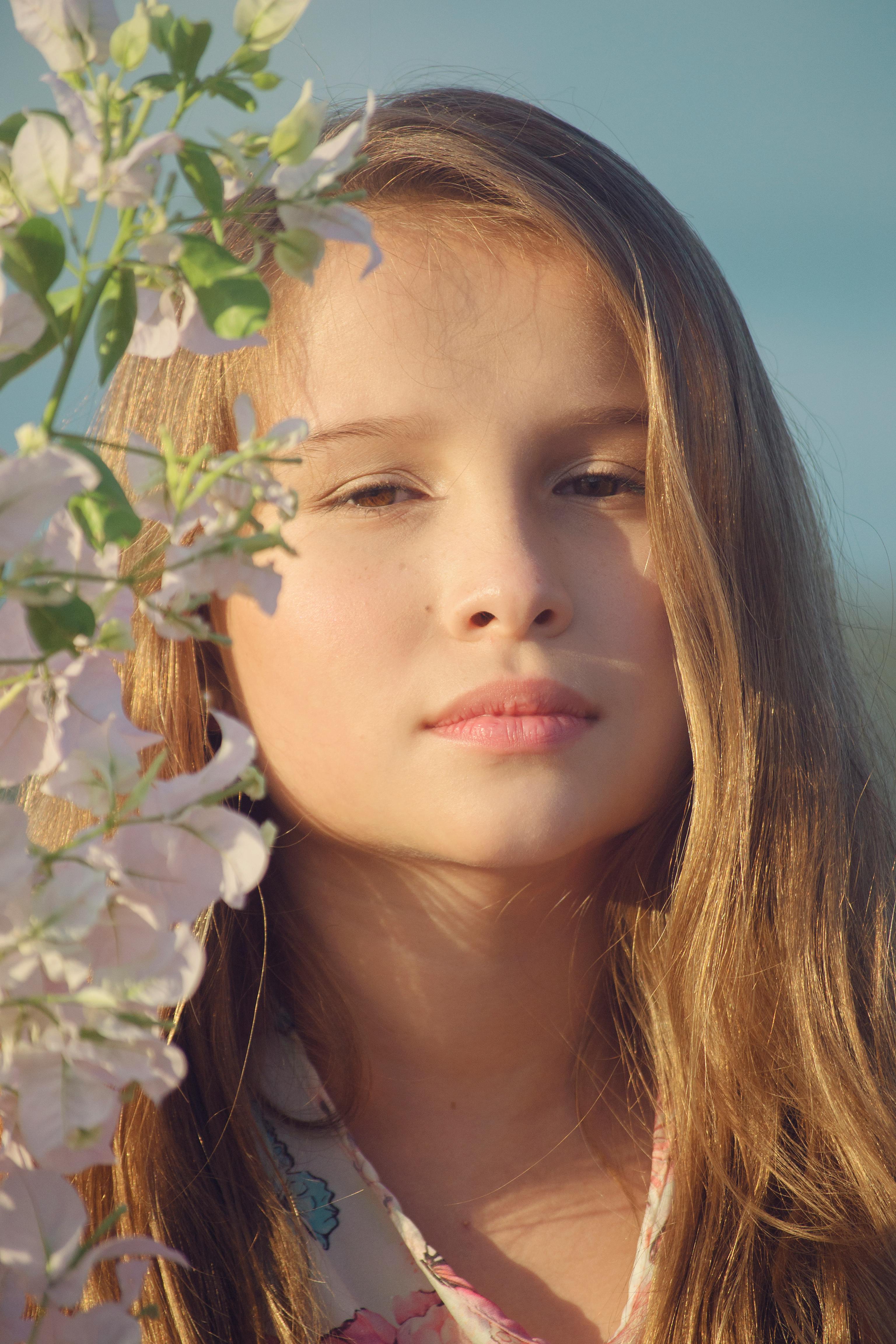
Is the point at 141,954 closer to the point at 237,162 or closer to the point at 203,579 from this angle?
the point at 203,579

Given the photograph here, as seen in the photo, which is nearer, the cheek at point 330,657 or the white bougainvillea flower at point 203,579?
the white bougainvillea flower at point 203,579

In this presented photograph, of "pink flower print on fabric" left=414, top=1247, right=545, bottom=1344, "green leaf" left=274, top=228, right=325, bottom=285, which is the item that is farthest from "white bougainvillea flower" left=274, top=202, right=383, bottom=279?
"pink flower print on fabric" left=414, top=1247, right=545, bottom=1344

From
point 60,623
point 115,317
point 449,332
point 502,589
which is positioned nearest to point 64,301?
point 115,317

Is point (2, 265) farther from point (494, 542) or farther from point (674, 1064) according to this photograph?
point (674, 1064)

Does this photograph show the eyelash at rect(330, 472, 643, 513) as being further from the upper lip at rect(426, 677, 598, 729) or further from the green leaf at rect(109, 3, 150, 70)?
the green leaf at rect(109, 3, 150, 70)

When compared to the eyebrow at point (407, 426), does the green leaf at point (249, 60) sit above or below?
below

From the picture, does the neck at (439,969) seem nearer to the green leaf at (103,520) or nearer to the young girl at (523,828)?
the young girl at (523,828)

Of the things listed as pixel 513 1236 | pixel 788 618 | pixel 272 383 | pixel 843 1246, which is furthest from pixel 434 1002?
pixel 272 383

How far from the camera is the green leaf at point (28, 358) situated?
38cm

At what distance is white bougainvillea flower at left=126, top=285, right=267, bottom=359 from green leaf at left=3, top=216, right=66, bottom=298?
4 cm

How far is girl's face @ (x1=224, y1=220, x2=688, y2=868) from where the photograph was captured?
1084mm

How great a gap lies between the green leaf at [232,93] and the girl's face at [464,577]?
663mm

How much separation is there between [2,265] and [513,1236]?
1.20 m

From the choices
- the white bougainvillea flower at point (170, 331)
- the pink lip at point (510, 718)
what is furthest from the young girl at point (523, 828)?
the white bougainvillea flower at point (170, 331)
